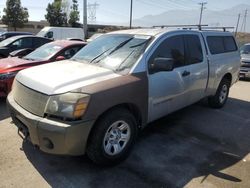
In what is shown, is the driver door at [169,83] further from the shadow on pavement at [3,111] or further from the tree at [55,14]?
the tree at [55,14]

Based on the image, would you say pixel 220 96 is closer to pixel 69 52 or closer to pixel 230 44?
pixel 230 44

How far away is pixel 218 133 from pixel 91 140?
2759 mm

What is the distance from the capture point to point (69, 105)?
300cm

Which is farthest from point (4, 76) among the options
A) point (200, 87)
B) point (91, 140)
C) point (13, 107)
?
point (200, 87)

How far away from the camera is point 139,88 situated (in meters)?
3.70

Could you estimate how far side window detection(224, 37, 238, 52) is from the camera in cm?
640

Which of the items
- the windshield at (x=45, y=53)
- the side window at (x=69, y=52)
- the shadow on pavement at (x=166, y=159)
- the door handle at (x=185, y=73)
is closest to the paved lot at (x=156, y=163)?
the shadow on pavement at (x=166, y=159)

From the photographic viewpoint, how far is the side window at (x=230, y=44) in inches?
252

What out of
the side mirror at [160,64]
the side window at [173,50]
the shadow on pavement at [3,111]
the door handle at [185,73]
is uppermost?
the side window at [173,50]

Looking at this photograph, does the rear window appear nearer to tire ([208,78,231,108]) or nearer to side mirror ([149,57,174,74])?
tire ([208,78,231,108])

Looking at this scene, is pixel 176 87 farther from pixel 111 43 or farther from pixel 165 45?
pixel 111 43

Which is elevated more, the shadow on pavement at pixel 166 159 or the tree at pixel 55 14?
the tree at pixel 55 14

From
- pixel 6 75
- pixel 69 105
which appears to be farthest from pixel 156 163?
pixel 6 75

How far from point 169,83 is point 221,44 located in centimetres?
262
